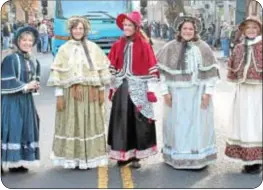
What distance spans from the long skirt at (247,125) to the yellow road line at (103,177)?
1.39m

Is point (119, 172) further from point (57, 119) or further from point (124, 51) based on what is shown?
point (124, 51)

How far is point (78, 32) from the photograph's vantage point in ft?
19.1

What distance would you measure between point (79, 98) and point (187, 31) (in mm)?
1358

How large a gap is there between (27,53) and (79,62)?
0.55 meters

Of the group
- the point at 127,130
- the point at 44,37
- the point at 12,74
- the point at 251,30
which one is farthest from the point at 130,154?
the point at 44,37

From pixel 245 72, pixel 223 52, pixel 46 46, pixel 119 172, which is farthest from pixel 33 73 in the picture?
pixel 46 46

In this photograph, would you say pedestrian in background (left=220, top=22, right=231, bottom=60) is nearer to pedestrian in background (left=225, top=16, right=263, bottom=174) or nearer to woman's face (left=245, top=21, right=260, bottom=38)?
pedestrian in background (left=225, top=16, right=263, bottom=174)

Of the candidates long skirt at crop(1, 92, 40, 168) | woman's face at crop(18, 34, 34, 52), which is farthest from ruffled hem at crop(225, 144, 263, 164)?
woman's face at crop(18, 34, 34, 52)

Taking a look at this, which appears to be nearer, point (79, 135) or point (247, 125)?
point (247, 125)

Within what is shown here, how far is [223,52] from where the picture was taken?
19.4 metres

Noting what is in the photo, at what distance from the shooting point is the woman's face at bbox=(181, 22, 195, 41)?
581cm

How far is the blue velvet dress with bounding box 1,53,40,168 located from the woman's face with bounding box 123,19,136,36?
103 cm

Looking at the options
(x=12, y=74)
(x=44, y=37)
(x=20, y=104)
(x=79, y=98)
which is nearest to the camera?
(x=12, y=74)

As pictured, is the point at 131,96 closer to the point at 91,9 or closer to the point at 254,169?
the point at 254,169
